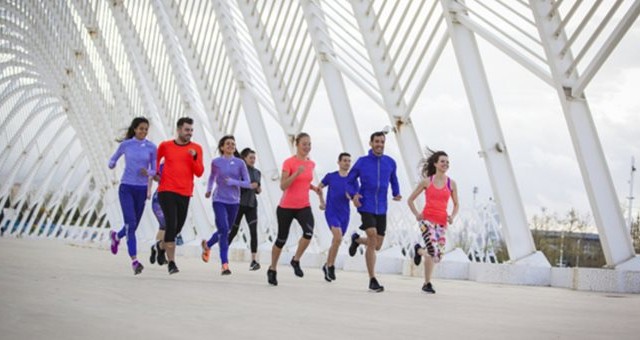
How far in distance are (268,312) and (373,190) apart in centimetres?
434

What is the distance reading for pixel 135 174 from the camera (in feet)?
37.9

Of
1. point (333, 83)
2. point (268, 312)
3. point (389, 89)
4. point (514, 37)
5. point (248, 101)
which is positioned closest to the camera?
point (268, 312)

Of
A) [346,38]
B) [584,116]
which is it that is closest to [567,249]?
[346,38]

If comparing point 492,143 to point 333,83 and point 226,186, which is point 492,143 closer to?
point 226,186

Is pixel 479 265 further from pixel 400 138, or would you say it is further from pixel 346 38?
pixel 346 38

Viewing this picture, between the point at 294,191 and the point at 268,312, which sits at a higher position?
the point at 294,191

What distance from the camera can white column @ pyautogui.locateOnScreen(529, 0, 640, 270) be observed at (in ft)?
38.6

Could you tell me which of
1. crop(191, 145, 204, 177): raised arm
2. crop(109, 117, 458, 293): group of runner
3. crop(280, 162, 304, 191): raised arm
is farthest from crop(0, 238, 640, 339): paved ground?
crop(191, 145, 204, 177): raised arm

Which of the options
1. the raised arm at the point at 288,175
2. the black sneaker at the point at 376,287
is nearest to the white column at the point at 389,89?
the raised arm at the point at 288,175

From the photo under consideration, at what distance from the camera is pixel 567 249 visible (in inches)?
2544

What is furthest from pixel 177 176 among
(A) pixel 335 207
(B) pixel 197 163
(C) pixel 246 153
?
(C) pixel 246 153

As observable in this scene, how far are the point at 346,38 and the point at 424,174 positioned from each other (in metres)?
Result: 7.07

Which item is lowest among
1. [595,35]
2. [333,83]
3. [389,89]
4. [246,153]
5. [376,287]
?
[376,287]

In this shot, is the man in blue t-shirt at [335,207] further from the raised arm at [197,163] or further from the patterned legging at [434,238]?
the raised arm at [197,163]
